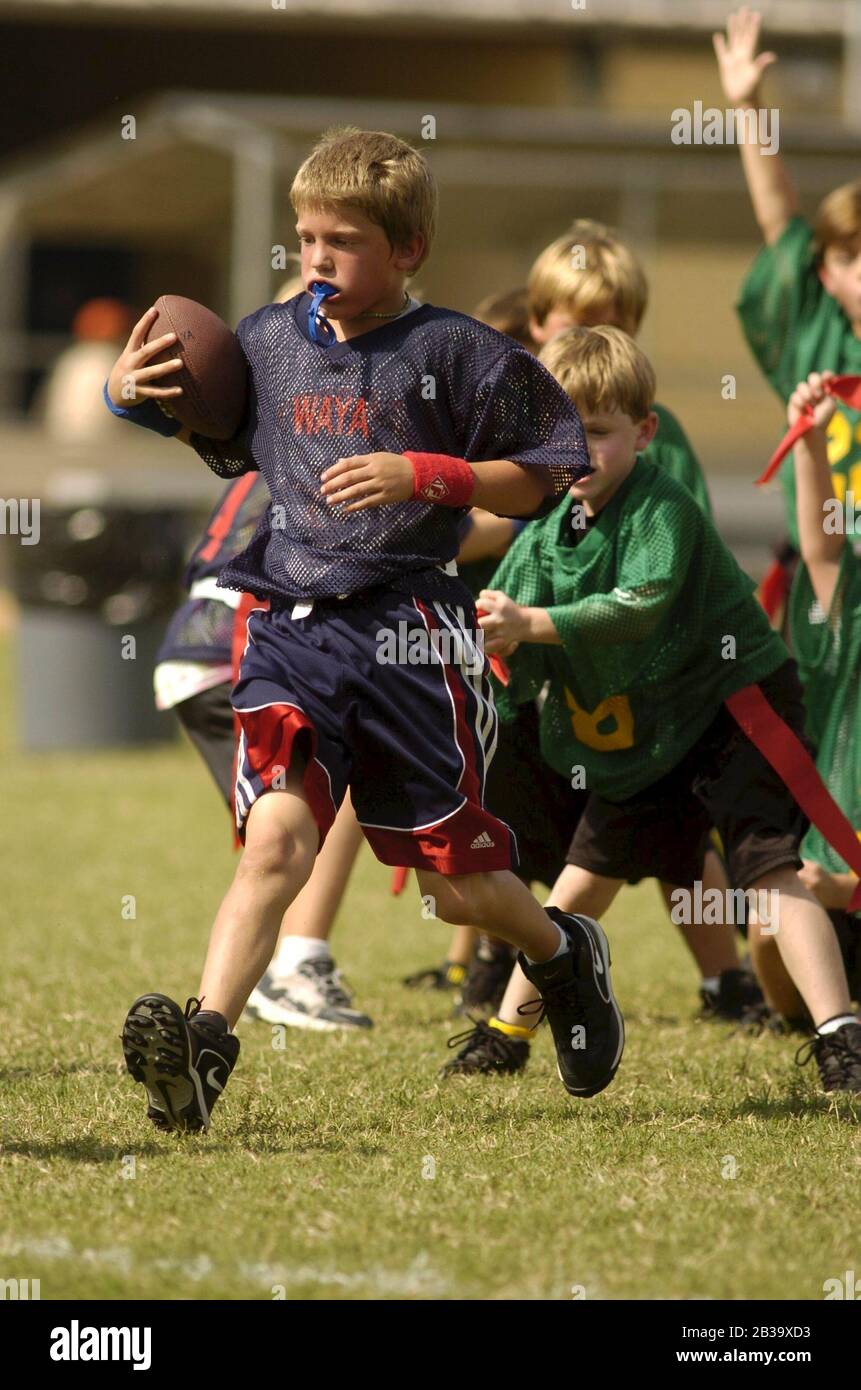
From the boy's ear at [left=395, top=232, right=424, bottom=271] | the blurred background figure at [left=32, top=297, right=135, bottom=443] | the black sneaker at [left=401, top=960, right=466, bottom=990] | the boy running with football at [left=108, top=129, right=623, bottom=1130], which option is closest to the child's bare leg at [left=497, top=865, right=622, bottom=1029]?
the boy running with football at [left=108, top=129, right=623, bottom=1130]

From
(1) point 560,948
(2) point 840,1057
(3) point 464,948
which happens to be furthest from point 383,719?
(3) point 464,948

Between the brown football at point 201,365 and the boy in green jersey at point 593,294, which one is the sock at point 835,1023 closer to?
the boy in green jersey at point 593,294

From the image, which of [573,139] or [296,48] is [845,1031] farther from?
[296,48]

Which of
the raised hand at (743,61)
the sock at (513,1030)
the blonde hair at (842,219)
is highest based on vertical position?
the raised hand at (743,61)

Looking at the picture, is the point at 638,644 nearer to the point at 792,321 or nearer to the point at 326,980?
the point at 326,980

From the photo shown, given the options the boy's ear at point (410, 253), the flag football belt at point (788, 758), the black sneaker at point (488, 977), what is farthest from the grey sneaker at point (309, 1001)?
the boy's ear at point (410, 253)

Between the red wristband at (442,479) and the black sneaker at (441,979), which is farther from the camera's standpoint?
the black sneaker at (441,979)

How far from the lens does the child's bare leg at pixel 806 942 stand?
14.5 ft

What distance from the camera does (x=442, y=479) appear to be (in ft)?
12.0

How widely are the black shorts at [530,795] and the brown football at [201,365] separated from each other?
1.21m

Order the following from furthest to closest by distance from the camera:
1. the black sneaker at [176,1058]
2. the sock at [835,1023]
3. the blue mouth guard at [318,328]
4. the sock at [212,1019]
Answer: the sock at [835,1023]
the blue mouth guard at [318,328]
the sock at [212,1019]
the black sneaker at [176,1058]

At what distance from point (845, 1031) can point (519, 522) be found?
1.52 meters

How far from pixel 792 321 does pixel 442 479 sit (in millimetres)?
2206

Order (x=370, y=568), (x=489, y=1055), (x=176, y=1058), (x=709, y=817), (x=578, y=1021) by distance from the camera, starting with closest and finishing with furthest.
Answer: (x=176, y=1058), (x=370, y=568), (x=578, y=1021), (x=489, y=1055), (x=709, y=817)
